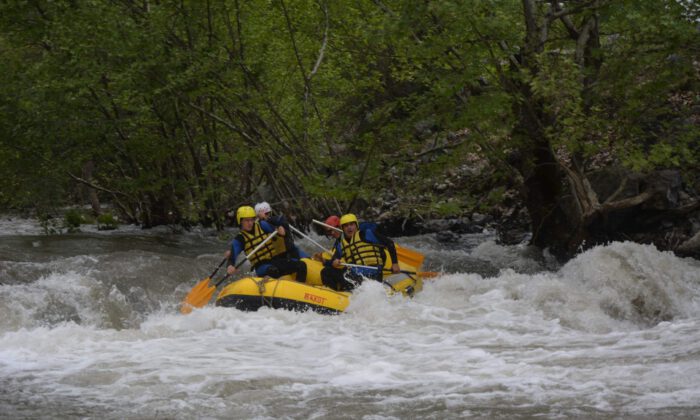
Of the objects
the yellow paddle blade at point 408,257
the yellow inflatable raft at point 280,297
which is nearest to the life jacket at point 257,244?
the yellow inflatable raft at point 280,297

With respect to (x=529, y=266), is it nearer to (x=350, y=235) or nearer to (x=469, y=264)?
(x=469, y=264)

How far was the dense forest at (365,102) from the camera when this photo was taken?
1122cm

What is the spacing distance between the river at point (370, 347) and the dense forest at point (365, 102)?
1928 mm

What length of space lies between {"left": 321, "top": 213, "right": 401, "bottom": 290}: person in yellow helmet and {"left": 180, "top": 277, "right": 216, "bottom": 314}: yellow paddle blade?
57.3 inches

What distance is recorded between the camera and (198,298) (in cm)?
1016

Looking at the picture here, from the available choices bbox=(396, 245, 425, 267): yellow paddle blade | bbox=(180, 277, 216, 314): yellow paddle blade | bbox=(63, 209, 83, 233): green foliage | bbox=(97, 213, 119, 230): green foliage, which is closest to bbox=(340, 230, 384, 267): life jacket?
bbox=(396, 245, 425, 267): yellow paddle blade

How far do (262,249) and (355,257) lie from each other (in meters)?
1.20

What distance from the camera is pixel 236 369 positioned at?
689 cm

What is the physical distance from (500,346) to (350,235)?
11.1ft

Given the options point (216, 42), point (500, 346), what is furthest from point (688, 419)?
point (216, 42)

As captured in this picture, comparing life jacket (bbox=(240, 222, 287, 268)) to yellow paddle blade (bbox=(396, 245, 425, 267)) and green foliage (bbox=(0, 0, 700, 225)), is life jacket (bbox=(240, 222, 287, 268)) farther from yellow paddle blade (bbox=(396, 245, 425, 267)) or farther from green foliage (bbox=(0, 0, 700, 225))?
green foliage (bbox=(0, 0, 700, 225))

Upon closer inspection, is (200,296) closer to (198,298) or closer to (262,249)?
(198,298)

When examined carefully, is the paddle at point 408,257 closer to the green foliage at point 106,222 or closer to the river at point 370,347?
the river at point 370,347

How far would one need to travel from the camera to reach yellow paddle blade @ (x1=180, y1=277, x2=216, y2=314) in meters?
9.98
